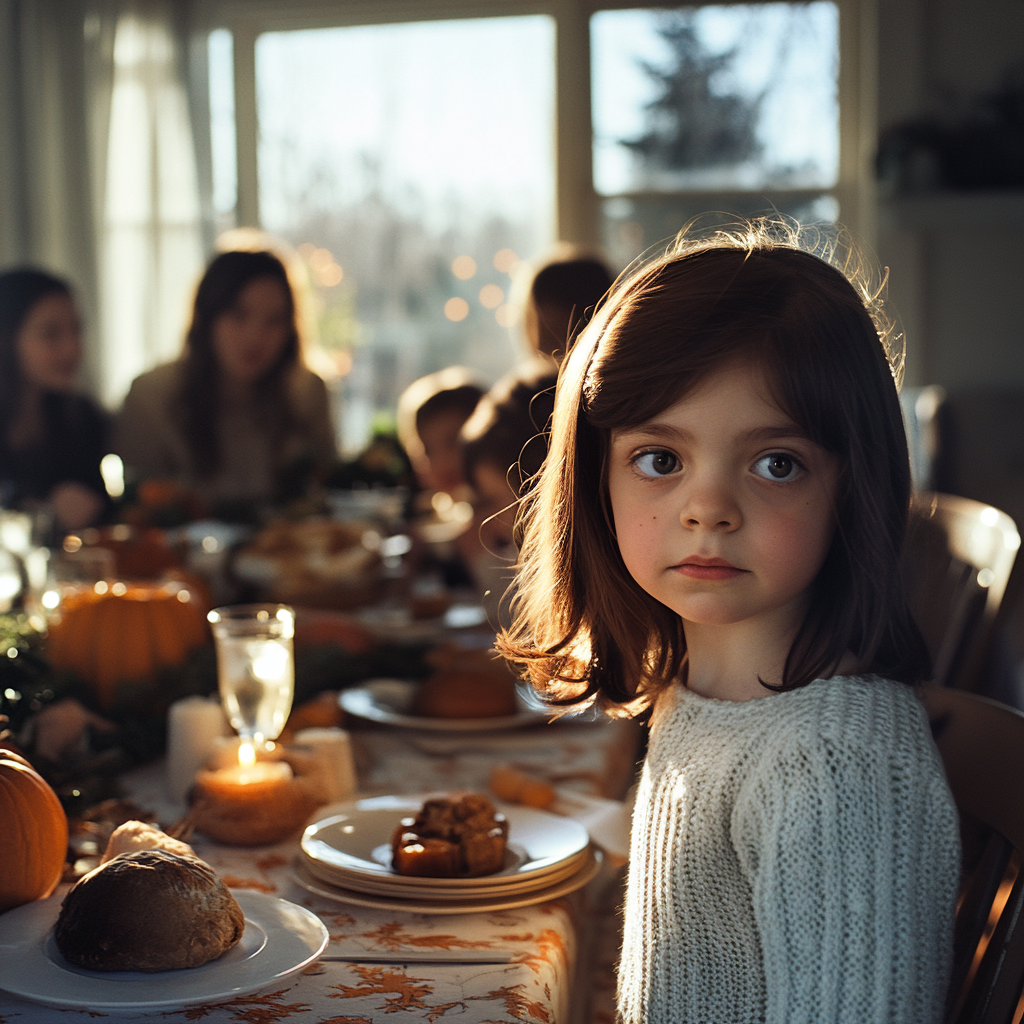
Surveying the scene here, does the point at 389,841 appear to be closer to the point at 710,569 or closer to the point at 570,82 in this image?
the point at 710,569

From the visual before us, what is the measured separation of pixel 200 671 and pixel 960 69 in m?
4.36

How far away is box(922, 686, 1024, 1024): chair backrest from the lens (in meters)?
0.74

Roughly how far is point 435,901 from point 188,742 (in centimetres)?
37

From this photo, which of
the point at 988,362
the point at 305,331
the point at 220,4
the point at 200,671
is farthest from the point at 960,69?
the point at 200,671

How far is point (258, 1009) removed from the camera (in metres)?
0.70

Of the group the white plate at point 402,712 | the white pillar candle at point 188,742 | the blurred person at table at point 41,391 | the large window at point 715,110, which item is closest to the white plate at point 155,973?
the white pillar candle at point 188,742

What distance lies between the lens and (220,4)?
16.9 ft

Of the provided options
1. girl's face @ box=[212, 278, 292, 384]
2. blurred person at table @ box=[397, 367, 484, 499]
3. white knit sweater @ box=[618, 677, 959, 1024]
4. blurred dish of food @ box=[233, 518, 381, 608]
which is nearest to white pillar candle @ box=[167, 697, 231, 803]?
white knit sweater @ box=[618, 677, 959, 1024]

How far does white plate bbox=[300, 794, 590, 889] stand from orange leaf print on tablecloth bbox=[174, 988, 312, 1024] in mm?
151

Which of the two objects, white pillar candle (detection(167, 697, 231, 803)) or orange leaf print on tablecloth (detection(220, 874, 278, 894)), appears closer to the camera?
orange leaf print on tablecloth (detection(220, 874, 278, 894))

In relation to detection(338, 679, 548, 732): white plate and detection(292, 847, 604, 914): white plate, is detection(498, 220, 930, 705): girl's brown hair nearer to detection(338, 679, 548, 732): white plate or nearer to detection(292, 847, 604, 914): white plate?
detection(292, 847, 604, 914): white plate

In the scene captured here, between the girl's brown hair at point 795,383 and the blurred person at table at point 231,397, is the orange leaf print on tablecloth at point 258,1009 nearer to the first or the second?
the girl's brown hair at point 795,383

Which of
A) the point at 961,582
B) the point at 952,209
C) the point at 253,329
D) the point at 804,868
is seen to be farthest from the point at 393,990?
the point at 952,209

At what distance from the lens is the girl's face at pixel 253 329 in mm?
3369
